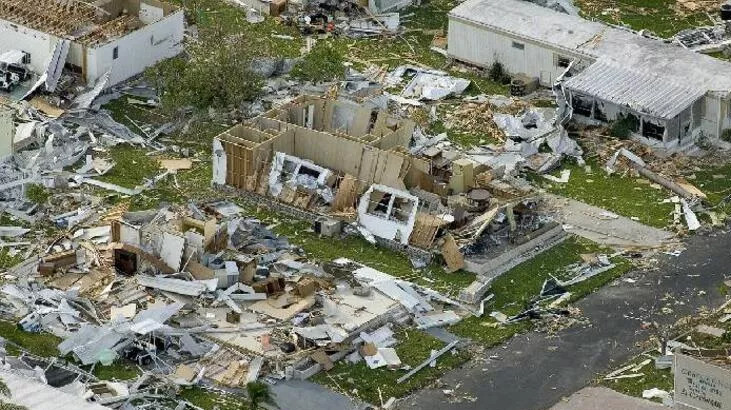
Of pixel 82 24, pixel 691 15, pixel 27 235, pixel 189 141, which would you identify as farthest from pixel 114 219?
pixel 691 15

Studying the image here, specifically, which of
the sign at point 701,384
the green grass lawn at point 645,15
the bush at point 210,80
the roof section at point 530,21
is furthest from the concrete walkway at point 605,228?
the green grass lawn at point 645,15

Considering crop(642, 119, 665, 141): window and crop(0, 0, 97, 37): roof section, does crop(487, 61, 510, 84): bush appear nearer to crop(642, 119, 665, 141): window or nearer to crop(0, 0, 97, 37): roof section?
crop(642, 119, 665, 141): window

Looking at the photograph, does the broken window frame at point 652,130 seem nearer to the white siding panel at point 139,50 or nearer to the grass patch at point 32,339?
the white siding panel at point 139,50

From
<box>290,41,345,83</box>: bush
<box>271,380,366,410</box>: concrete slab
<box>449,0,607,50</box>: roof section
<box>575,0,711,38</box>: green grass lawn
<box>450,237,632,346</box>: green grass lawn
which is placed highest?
<box>449,0,607,50</box>: roof section

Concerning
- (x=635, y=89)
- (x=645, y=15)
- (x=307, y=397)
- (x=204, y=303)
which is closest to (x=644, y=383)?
(x=307, y=397)

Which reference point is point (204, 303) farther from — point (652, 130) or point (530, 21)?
point (530, 21)

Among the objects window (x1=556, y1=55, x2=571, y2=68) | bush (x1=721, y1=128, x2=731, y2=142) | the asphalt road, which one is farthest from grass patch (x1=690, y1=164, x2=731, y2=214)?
window (x1=556, y1=55, x2=571, y2=68)
